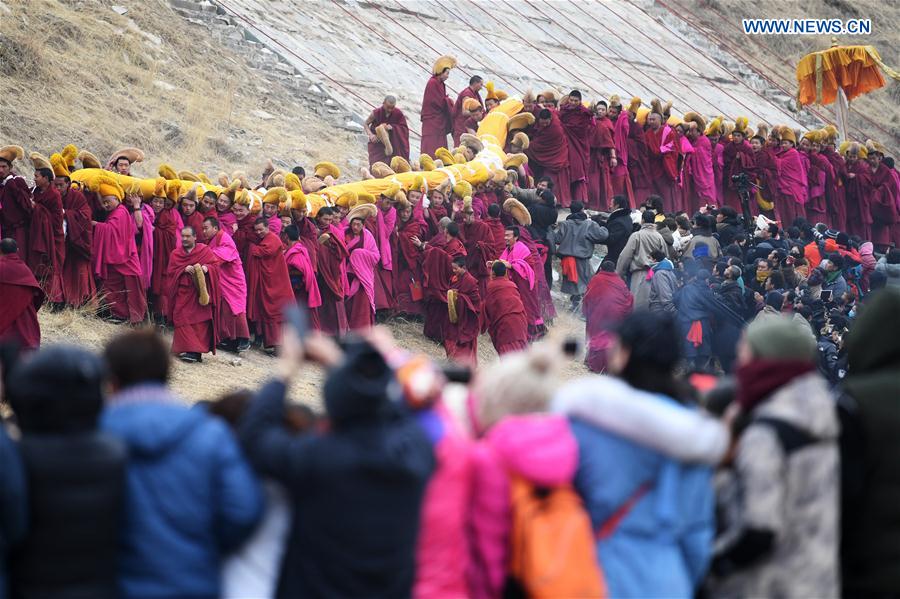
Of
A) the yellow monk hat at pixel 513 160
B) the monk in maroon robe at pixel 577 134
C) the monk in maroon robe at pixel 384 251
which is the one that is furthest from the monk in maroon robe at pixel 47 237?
the monk in maroon robe at pixel 577 134

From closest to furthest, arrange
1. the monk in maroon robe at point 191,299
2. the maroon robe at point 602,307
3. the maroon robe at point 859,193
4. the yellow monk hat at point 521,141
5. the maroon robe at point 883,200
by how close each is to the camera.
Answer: the monk in maroon robe at point 191,299
the maroon robe at point 602,307
the yellow monk hat at point 521,141
the maroon robe at point 859,193
the maroon robe at point 883,200

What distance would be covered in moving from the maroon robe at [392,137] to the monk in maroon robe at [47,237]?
7117 mm

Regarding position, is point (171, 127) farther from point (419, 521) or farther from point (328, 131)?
point (419, 521)

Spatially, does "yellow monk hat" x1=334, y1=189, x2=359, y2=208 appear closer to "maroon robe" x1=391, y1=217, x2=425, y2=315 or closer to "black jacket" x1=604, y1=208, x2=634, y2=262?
"maroon robe" x1=391, y1=217, x2=425, y2=315

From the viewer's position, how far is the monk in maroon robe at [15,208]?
1288cm

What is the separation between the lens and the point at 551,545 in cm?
394

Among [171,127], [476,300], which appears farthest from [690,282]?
[171,127]

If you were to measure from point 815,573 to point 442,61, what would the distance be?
16554 mm

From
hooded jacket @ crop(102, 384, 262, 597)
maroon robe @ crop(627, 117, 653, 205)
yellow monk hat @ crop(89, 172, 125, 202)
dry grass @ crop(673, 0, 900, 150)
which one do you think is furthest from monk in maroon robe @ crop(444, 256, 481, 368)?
dry grass @ crop(673, 0, 900, 150)

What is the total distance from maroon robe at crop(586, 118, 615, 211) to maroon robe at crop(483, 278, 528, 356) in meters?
5.42

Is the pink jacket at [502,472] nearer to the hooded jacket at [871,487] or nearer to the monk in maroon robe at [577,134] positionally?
the hooded jacket at [871,487]

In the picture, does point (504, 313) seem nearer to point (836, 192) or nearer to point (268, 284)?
point (268, 284)

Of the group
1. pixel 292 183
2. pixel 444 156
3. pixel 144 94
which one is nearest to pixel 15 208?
pixel 292 183

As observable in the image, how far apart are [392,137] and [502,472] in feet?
52.6
